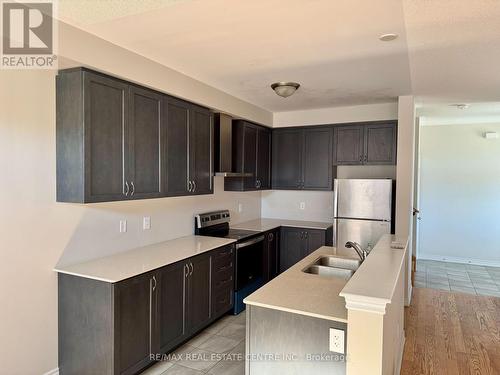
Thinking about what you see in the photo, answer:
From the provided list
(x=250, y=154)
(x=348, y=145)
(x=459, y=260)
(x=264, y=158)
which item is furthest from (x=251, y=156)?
(x=459, y=260)

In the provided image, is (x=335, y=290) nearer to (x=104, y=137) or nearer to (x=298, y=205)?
(x=104, y=137)

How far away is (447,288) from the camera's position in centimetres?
502

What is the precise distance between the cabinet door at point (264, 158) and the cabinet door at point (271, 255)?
2.52 feet

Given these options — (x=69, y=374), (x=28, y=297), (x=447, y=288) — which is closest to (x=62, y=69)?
(x=28, y=297)

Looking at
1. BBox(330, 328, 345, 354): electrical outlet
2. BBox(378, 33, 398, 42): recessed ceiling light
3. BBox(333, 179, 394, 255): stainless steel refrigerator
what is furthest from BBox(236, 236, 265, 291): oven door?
BBox(378, 33, 398, 42): recessed ceiling light

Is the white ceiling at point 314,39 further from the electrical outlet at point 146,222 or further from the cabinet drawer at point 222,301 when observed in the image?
the cabinet drawer at point 222,301

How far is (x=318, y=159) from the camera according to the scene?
5047 millimetres

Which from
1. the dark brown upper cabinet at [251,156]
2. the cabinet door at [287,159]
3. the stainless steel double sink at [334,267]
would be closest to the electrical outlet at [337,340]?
the stainless steel double sink at [334,267]

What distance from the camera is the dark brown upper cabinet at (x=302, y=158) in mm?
4992

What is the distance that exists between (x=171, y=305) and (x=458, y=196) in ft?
19.2

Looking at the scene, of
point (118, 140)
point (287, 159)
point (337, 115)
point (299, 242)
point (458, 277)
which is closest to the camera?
point (118, 140)

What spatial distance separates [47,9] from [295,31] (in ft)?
5.15

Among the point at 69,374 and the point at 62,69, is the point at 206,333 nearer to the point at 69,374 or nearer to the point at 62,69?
the point at 69,374

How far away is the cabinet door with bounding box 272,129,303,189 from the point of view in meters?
5.19
